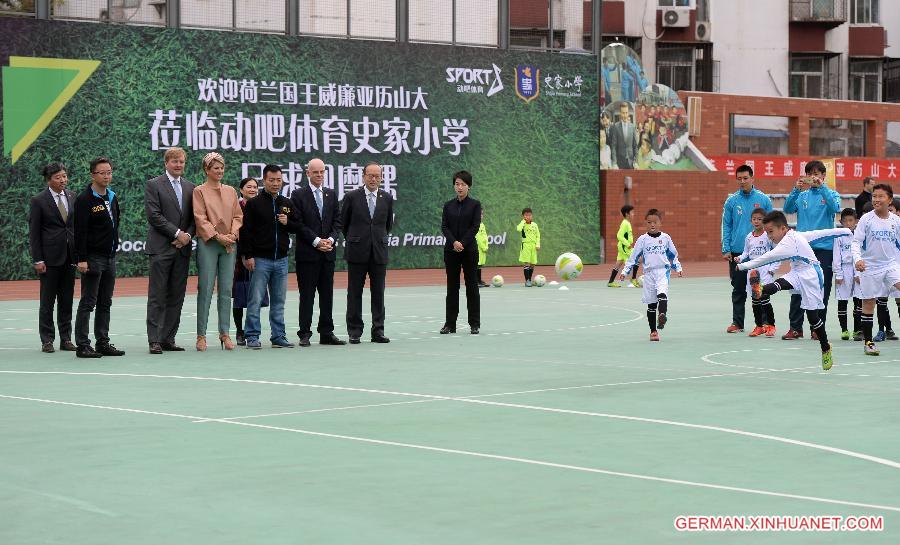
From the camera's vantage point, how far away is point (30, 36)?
112ft

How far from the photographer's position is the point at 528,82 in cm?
4141

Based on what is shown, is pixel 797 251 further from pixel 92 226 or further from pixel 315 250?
pixel 92 226

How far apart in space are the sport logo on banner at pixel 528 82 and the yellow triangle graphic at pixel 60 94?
11.7 meters

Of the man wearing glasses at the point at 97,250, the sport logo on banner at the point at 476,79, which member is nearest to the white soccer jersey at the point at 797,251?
the man wearing glasses at the point at 97,250

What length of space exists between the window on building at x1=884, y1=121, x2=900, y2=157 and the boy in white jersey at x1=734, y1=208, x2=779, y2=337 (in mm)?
41455

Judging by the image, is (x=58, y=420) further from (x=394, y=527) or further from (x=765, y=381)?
(x=765, y=381)

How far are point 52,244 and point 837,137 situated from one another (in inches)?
1696

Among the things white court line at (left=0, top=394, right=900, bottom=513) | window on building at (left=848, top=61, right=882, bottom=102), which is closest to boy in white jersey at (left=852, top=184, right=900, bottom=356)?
white court line at (left=0, top=394, right=900, bottom=513)

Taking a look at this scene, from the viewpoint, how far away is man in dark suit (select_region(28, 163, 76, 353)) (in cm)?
1659

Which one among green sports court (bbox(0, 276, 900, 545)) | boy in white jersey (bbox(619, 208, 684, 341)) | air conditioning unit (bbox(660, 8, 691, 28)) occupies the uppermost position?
air conditioning unit (bbox(660, 8, 691, 28))

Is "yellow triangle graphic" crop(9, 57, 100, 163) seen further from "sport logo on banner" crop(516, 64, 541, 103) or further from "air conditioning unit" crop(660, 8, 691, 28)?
"air conditioning unit" crop(660, 8, 691, 28)

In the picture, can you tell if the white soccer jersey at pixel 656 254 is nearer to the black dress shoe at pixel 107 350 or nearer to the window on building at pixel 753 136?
the black dress shoe at pixel 107 350

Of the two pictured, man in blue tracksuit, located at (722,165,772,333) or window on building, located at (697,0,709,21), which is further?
window on building, located at (697,0,709,21)

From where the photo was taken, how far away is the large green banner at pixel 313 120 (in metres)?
34.4
